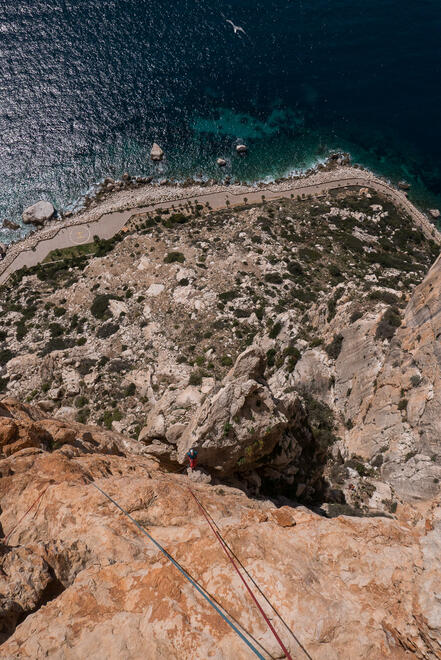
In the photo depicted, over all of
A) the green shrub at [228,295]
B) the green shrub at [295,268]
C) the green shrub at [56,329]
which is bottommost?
the green shrub at [56,329]

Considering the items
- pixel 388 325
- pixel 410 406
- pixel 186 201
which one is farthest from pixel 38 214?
pixel 410 406

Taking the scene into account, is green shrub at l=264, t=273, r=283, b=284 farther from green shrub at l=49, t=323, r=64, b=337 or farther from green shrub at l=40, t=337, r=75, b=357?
green shrub at l=49, t=323, r=64, b=337

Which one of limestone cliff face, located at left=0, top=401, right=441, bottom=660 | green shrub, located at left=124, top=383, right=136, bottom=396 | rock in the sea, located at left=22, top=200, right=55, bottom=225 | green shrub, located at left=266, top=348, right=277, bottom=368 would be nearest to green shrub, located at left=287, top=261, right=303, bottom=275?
green shrub, located at left=266, top=348, right=277, bottom=368

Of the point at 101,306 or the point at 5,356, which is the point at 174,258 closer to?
the point at 101,306

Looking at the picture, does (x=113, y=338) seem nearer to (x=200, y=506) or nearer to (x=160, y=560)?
(x=200, y=506)

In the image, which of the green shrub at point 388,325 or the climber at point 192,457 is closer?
the climber at point 192,457

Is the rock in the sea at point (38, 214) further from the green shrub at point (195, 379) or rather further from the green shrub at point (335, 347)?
the green shrub at point (335, 347)

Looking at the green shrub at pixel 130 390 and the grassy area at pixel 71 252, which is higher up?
the green shrub at pixel 130 390

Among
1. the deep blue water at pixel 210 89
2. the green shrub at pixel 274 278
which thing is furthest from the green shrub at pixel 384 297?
the deep blue water at pixel 210 89
